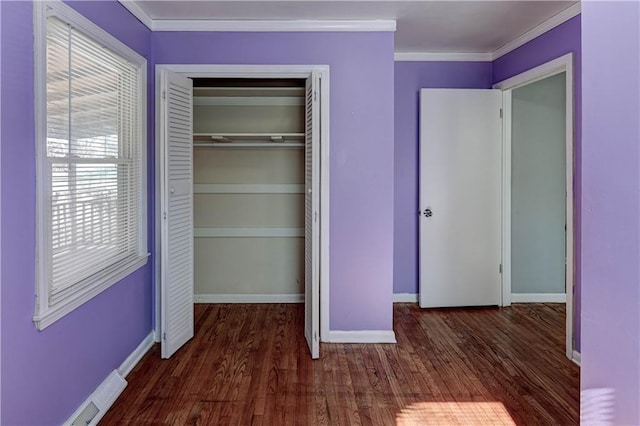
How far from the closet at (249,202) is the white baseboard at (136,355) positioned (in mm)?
1146

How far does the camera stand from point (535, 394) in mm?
2553

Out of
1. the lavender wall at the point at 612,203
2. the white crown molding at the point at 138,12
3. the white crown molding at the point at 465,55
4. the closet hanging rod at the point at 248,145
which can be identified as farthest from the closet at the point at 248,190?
the lavender wall at the point at 612,203

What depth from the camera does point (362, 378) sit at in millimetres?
2746

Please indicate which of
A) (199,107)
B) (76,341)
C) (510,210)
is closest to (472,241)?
(510,210)

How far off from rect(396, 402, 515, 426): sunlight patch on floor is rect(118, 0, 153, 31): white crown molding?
2.94m

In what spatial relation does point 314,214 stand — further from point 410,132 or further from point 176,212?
point 410,132

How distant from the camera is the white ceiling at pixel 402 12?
2.95 meters

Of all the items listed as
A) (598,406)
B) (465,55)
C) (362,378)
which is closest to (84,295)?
(362,378)

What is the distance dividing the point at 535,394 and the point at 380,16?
8.84 feet

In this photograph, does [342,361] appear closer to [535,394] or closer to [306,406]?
[306,406]

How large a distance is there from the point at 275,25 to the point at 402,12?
0.93 meters

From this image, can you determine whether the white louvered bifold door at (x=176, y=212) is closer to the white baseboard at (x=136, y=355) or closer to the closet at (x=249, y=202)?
the white baseboard at (x=136, y=355)

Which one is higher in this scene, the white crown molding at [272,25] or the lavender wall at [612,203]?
the white crown molding at [272,25]

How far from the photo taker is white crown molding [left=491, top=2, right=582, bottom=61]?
302 centimetres
